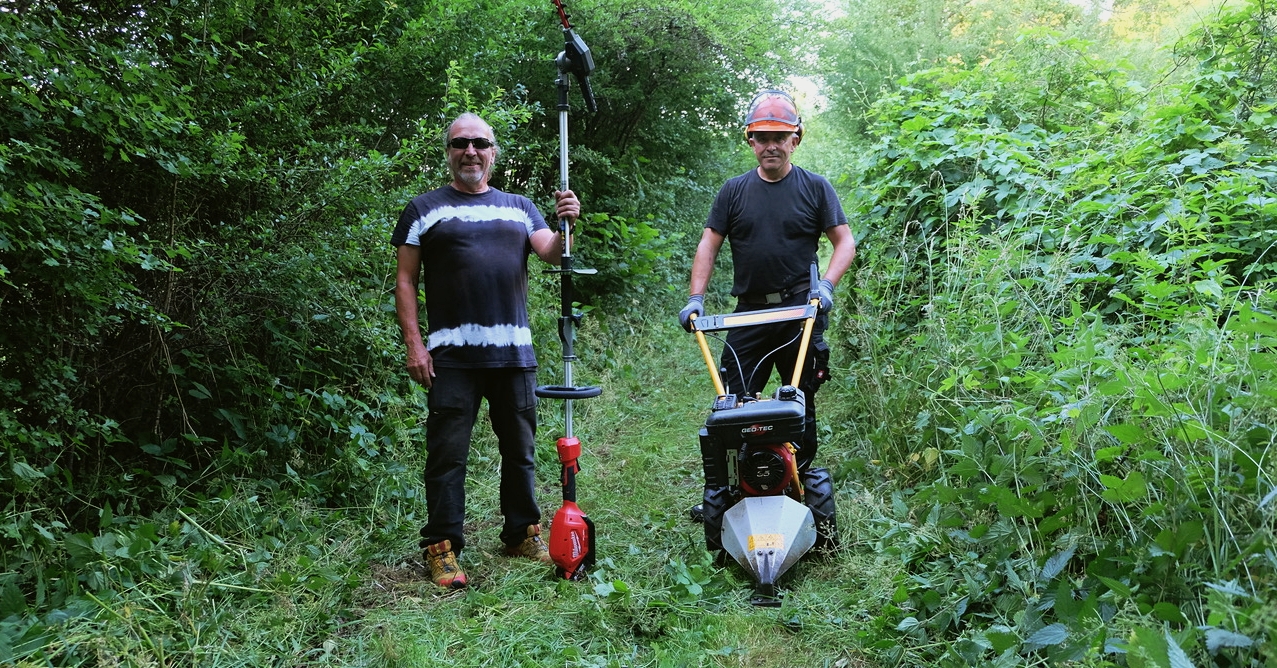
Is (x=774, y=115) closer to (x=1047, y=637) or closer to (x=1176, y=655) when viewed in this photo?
(x=1047, y=637)

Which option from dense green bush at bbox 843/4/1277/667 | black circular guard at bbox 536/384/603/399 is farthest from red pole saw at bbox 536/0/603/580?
dense green bush at bbox 843/4/1277/667

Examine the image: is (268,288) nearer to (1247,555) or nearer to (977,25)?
(1247,555)

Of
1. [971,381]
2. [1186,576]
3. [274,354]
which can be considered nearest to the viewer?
[1186,576]

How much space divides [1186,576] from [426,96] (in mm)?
5480

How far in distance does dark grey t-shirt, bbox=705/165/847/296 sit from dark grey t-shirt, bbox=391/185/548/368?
110cm

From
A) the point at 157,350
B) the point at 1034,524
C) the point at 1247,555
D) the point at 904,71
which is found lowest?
the point at 1034,524


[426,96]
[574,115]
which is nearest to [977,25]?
[574,115]

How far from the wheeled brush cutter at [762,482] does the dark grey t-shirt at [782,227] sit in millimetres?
341

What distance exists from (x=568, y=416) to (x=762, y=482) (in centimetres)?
95

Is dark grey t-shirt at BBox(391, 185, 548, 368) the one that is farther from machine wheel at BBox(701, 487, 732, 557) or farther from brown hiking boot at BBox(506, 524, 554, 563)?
machine wheel at BBox(701, 487, 732, 557)

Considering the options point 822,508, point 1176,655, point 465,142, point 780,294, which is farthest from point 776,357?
point 1176,655

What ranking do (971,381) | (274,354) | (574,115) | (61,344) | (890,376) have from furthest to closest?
(574,115)
(890,376)
(274,354)
(971,381)
(61,344)

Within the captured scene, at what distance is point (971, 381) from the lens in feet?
11.3

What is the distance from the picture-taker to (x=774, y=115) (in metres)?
3.69
